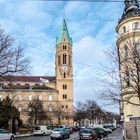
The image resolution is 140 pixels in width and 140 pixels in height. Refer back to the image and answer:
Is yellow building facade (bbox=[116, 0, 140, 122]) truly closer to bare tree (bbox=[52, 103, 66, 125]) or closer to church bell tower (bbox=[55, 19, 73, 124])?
bare tree (bbox=[52, 103, 66, 125])

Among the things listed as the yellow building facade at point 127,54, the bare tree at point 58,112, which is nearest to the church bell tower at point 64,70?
the bare tree at point 58,112

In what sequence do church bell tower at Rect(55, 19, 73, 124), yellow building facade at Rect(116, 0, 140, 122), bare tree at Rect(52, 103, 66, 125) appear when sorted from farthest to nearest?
church bell tower at Rect(55, 19, 73, 124), bare tree at Rect(52, 103, 66, 125), yellow building facade at Rect(116, 0, 140, 122)

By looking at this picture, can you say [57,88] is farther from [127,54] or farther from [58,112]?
[127,54]

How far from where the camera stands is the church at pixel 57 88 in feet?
453

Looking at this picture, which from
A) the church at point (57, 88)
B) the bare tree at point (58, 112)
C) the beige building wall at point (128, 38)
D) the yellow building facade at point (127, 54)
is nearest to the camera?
the yellow building facade at point (127, 54)

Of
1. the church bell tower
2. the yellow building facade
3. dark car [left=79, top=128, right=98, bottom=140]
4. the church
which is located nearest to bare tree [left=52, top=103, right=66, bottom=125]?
the church

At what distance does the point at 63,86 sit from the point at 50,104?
35.4 feet

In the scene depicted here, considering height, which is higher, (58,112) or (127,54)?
(127,54)

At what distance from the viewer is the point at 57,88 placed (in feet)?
490

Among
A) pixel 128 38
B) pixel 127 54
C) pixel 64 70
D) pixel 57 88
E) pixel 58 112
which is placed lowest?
pixel 58 112

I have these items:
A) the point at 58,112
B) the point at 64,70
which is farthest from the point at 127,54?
the point at 64,70

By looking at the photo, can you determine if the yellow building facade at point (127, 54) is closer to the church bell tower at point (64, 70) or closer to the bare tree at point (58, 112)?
the bare tree at point (58, 112)

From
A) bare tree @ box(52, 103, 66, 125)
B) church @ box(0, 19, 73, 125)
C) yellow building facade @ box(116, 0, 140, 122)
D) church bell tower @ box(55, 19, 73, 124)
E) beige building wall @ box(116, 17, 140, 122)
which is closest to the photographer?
yellow building facade @ box(116, 0, 140, 122)

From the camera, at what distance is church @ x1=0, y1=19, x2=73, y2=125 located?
5433 inches
